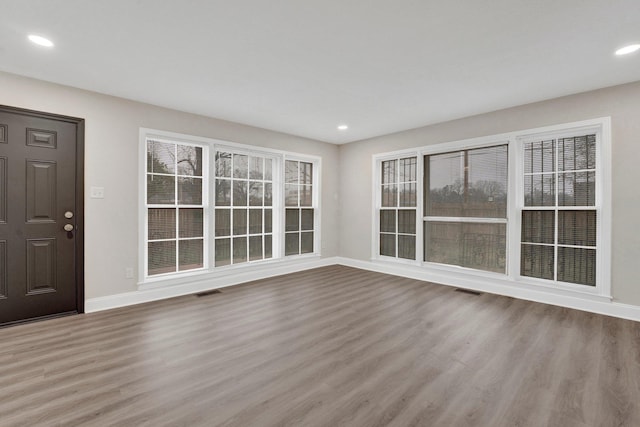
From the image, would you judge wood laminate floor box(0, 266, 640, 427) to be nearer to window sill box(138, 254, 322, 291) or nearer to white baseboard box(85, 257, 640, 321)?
white baseboard box(85, 257, 640, 321)

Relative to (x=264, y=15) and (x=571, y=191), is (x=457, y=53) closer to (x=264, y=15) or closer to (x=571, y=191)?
(x=264, y=15)

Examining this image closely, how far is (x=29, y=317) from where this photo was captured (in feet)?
10.4

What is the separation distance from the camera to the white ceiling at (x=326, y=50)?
208 cm

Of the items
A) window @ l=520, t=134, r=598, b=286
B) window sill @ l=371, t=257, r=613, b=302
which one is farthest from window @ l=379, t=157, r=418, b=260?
window @ l=520, t=134, r=598, b=286

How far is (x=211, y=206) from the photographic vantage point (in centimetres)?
448

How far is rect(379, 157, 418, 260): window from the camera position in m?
5.33

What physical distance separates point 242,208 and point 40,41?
3035 millimetres

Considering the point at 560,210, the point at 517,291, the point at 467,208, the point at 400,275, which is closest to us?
the point at 560,210

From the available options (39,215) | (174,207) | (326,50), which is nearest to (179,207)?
(174,207)

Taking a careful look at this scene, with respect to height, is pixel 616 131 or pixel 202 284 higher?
pixel 616 131

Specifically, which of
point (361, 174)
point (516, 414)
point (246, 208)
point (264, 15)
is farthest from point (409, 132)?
point (516, 414)

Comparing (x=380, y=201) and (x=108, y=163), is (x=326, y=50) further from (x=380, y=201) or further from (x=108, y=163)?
(x=380, y=201)

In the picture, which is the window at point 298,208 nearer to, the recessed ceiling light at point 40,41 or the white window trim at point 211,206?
the white window trim at point 211,206

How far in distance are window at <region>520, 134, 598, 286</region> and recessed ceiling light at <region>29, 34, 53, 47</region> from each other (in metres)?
5.47
